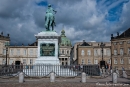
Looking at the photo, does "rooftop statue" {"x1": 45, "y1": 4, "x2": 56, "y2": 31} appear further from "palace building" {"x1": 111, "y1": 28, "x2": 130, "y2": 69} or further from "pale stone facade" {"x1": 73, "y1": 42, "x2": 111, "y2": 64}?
"pale stone facade" {"x1": 73, "y1": 42, "x2": 111, "y2": 64}

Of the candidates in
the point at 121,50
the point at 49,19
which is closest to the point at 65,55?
the point at 121,50

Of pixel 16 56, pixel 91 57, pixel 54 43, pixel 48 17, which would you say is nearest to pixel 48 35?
pixel 54 43

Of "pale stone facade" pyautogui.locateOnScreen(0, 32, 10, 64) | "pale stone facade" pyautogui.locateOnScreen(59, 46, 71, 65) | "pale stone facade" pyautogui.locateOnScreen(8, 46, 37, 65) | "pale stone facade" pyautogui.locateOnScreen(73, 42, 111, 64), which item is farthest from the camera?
"pale stone facade" pyautogui.locateOnScreen(59, 46, 71, 65)

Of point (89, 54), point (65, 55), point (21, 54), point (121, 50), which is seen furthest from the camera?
point (65, 55)

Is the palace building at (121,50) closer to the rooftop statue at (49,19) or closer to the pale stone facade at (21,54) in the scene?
the pale stone facade at (21,54)

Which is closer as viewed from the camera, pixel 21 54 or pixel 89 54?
pixel 89 54

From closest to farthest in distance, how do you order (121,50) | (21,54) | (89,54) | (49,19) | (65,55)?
1. (49,19)
2. (121,50)
3. (89,54)
4. (21,54)
5. (65,55)

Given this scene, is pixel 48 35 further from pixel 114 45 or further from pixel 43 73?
pixel 114 45

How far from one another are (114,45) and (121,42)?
3219 mm

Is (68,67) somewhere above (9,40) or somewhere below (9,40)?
below

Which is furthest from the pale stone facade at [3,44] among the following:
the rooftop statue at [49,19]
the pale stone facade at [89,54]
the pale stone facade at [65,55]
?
the pale stone facade at [65,55]

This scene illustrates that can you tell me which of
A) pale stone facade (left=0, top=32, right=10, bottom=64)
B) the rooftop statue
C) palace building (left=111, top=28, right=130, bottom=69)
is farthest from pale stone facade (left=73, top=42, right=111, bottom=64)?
the rooftop statue

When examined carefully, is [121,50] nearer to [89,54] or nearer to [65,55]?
[89,54]

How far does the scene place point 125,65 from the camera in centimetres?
5553
